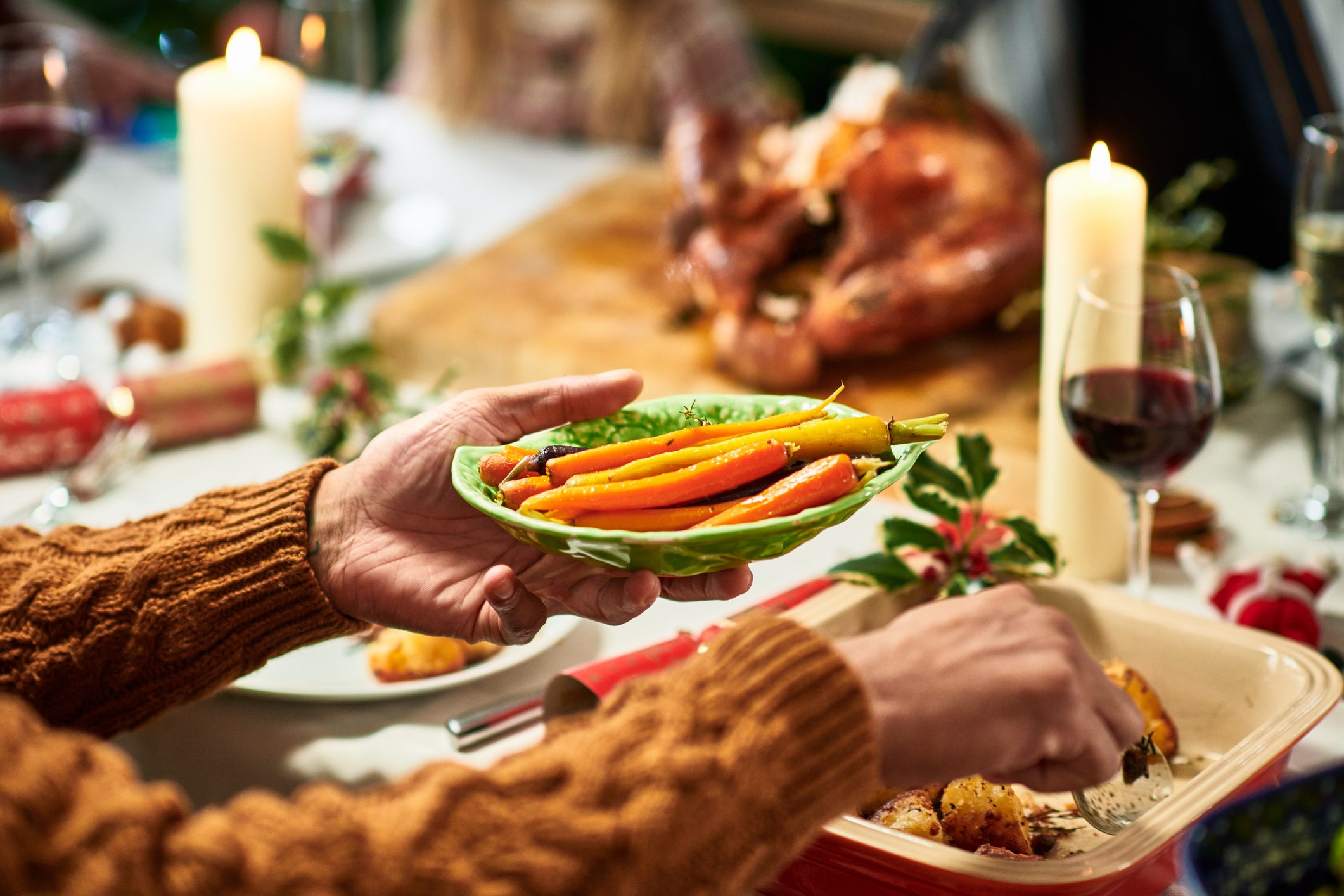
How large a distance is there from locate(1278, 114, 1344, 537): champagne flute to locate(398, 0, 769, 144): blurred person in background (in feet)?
5.79

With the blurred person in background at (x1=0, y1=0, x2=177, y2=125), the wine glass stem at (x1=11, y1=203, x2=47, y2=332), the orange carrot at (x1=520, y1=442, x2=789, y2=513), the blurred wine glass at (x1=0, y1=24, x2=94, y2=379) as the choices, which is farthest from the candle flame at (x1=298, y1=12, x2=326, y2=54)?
the orange carrot at (x1=520, y1=442, x2=789, y2=513)

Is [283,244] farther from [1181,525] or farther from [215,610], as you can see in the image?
[1181,525]

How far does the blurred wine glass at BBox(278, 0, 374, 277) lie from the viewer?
5.93ft

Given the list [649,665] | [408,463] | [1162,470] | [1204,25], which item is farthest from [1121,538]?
[1204,25]

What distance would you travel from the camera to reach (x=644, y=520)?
76 centimetres

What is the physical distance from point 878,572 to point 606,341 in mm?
929

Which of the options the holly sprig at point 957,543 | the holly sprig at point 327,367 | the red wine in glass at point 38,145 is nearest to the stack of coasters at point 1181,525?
the holly sprig at point 957,543

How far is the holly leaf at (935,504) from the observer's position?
1017 millimetres

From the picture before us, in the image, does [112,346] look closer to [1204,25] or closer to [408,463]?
[408,463]

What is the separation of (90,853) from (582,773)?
0.24 meters

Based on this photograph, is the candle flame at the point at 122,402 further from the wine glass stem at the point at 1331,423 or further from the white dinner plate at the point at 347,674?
the wine glass stem at the point at 1331,423

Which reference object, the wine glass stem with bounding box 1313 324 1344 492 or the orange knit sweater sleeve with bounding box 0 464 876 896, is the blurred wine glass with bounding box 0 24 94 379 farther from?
the wine glass stem with bounding box 1313 324 1344 492

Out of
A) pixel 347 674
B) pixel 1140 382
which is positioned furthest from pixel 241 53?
pixel 1140 382

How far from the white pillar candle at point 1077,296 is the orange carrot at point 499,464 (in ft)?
1.55
